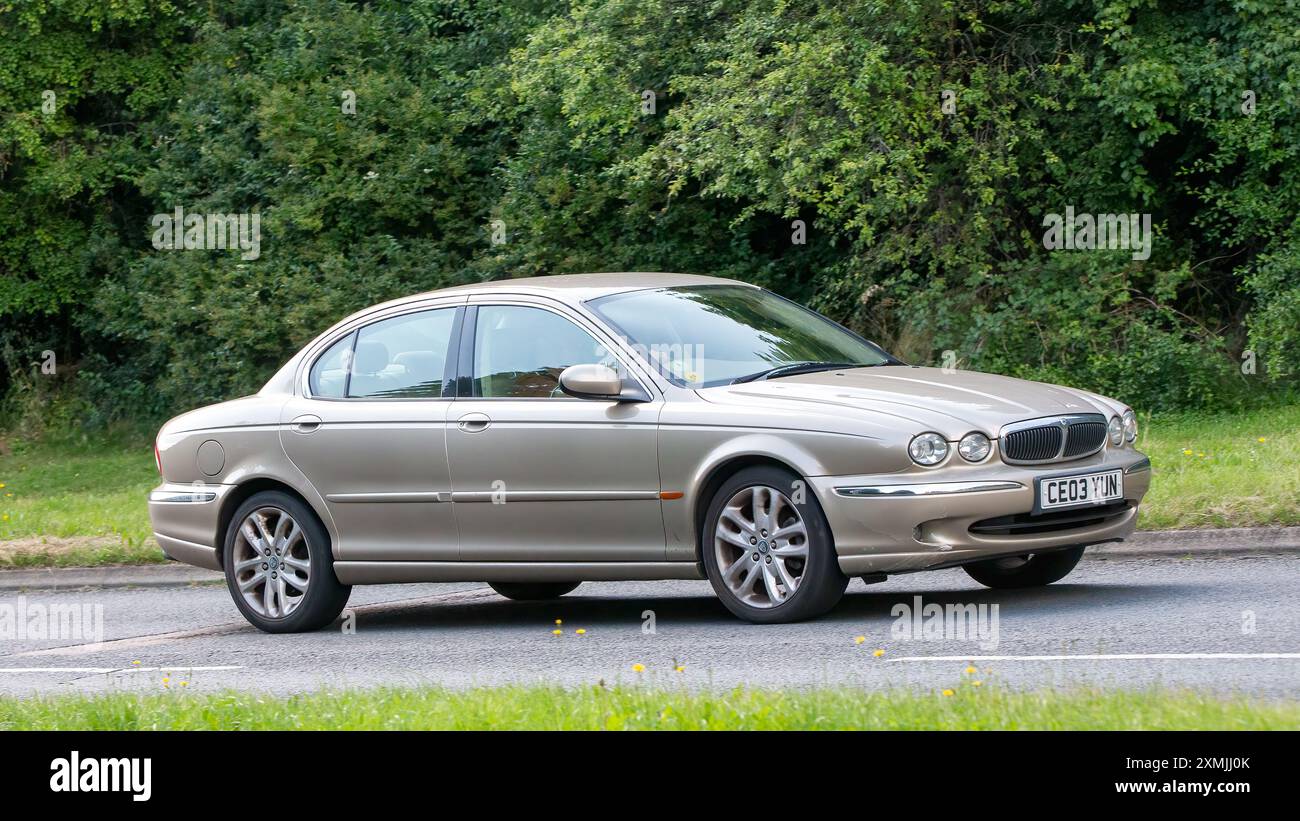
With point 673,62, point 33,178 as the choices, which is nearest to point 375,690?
point 673,62

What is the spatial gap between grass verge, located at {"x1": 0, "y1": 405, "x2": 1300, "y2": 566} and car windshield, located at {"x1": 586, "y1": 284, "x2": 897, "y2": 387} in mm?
2820

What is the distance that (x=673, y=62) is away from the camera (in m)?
21.8

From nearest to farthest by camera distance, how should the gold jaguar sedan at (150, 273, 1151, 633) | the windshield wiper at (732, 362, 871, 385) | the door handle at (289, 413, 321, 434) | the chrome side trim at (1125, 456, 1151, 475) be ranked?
the gold jaguar sedan at (150, 273, 1151, 633) → the chrome side trim at (1125, 456, 1151, 475) → the windshield wiper at (732, 362, 871, 385) → the door handle at (289, 413, 321, 434)

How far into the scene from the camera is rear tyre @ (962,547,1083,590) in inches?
370

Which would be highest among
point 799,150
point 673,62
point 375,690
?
point 673,62

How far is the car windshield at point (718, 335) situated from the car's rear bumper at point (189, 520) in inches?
107

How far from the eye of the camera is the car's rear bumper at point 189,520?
10.2 m

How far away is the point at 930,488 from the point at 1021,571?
1779 mm

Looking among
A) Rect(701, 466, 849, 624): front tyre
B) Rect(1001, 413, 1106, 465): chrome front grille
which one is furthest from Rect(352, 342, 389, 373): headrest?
Rect(1001, 413, 1106, 465): chrome front grille

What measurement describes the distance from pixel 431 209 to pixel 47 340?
28.2 feet

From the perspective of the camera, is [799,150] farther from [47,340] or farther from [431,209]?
[47,340]

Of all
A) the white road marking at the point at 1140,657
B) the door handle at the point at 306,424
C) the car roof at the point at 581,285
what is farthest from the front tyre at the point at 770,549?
the door handle at the point at 306,424

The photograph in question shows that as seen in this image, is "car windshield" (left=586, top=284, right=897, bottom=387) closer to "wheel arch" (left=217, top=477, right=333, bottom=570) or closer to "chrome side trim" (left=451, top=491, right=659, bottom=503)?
"chrome side trim" (left=451, top=491, right=659, bottom=503)
